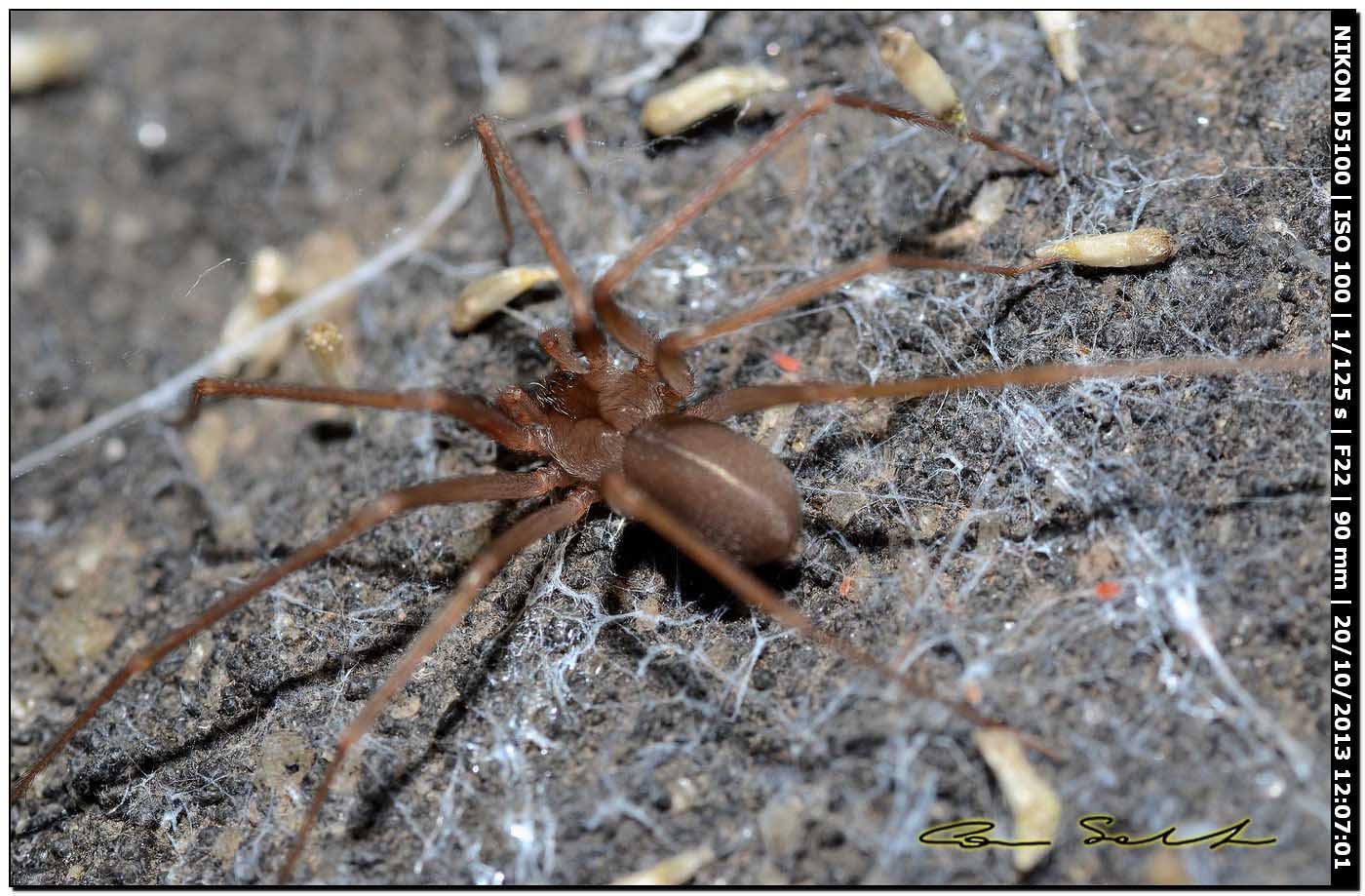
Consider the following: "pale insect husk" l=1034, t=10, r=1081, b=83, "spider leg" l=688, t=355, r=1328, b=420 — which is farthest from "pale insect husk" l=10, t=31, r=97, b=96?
"pale insect husk" l=1034, t=10, r=1081, b=83

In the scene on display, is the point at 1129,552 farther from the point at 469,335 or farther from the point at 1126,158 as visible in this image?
the point at 469,335

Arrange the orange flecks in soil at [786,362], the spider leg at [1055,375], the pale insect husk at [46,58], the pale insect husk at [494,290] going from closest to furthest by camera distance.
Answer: the spider leg at [1055,375] → the orange flecks in soil at [786,362] → the pale insect husk at [494,290] → the pale insect husk at [46,58]

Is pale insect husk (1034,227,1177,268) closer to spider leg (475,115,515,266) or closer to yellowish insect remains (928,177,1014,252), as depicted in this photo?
yellowish insect remains (928,177,1014,252)

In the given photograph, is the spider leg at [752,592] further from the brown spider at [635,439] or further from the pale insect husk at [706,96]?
the pale insect husk at [706,96]

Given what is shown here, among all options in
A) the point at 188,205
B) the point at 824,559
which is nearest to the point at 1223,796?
the point at 824,559
